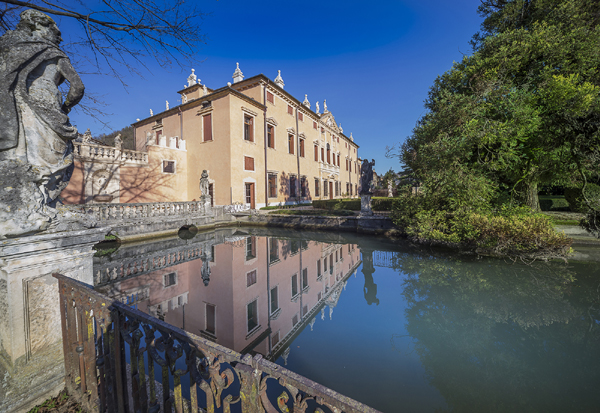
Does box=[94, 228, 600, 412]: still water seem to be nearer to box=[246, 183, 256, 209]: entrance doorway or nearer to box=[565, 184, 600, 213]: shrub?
box=[565, 184, 600, 213]: shrub

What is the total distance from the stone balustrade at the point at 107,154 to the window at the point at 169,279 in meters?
10.9

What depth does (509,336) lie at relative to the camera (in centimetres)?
315

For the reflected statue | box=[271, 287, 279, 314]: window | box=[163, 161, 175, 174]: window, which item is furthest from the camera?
box=[163, 161, 175, 174]: window

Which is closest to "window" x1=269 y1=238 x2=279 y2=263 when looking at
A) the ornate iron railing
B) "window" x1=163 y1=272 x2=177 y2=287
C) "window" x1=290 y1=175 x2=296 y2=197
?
"window" x1=163 y1=272 x2=177 y2=287

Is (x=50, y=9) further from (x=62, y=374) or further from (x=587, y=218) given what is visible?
(x=587, y=218)

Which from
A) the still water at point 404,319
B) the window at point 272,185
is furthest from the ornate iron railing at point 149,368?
the window at point 272,185

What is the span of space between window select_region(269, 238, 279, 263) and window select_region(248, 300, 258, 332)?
2473 millimetres

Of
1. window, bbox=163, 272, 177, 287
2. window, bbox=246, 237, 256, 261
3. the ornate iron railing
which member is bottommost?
window, bbox=163, 272, 177, 287

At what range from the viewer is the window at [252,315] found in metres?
3.55

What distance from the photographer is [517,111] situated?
6652 mm

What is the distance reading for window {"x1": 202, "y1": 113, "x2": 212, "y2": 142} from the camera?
15578 millimetres

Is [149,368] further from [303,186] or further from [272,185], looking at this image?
[303,186]

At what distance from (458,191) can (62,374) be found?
8.94 metres

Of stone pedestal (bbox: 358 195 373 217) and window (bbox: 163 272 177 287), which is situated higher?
stone pedestal (bbox: 358 195 373 217)
